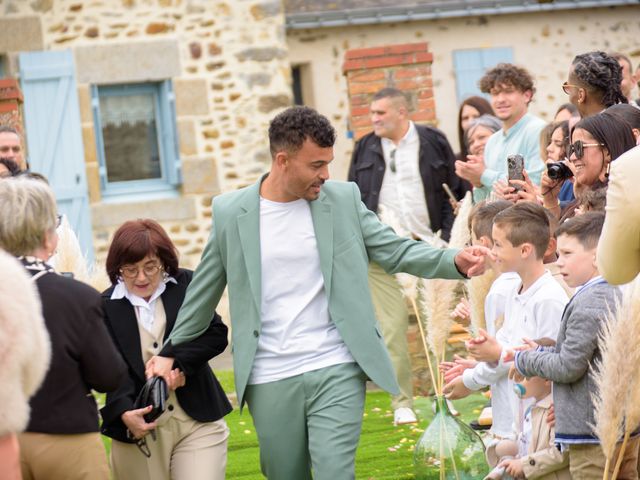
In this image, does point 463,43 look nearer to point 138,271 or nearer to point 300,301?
point 138,271

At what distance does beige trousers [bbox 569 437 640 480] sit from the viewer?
538cm

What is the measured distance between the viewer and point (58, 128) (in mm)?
14773

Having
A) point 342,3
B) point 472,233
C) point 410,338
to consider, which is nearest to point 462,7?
point 342,3

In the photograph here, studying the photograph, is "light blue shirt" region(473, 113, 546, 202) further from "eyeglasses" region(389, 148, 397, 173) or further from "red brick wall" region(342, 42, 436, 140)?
"red brick wall" region(342, 42, 436, 140)

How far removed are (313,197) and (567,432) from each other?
4.95ft

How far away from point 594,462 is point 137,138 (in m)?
10.9

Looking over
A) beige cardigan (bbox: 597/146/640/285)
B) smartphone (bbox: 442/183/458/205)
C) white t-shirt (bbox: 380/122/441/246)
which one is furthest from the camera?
white t-shirt (bbox: 380/122/441/246)

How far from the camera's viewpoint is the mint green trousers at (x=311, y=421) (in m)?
5.75

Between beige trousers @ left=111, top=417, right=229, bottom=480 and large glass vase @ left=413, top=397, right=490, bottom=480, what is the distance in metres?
1.23

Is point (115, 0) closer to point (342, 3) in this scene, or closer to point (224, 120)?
point (224, 120)

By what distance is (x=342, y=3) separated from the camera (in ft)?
61.7

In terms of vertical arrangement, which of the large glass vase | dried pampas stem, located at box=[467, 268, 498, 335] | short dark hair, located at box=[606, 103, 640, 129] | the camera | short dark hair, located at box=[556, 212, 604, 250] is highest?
short dark hair, located at box=[606, 103, 640, 129]

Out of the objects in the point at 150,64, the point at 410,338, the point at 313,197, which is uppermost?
the point at 150,64

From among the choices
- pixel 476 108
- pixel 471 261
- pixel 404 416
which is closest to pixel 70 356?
pixel 471 261
